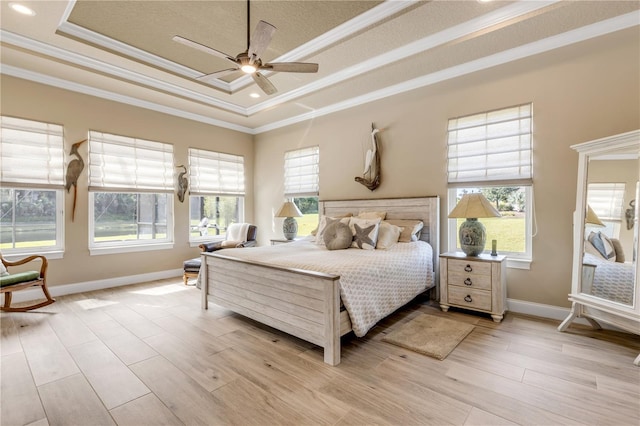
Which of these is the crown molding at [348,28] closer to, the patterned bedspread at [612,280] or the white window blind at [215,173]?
the white window blind at [215,173]

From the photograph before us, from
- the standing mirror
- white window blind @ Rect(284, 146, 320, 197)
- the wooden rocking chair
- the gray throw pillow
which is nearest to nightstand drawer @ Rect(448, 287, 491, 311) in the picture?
the standing mirror

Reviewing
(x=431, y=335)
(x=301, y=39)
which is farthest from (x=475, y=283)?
(x=301, y=39)

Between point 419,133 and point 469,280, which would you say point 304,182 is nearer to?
point 419,133

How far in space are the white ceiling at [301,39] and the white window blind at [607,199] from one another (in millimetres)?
1504

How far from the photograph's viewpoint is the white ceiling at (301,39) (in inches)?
107

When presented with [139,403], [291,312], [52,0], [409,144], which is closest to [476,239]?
[409,144]

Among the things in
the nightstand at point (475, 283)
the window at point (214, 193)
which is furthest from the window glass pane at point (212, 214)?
the nightstand at point (475, 283)

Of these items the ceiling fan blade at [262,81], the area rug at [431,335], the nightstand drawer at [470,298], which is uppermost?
the ceiling fan blade at [262,81]

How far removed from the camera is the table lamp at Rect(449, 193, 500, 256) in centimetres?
309

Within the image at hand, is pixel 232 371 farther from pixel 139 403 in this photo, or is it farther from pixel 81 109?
pixel 81 109

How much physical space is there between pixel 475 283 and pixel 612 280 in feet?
3.47

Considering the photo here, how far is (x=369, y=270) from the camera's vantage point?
2.55 m

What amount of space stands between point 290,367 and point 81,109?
14.9ft

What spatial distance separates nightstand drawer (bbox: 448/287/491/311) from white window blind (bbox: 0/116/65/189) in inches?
205
